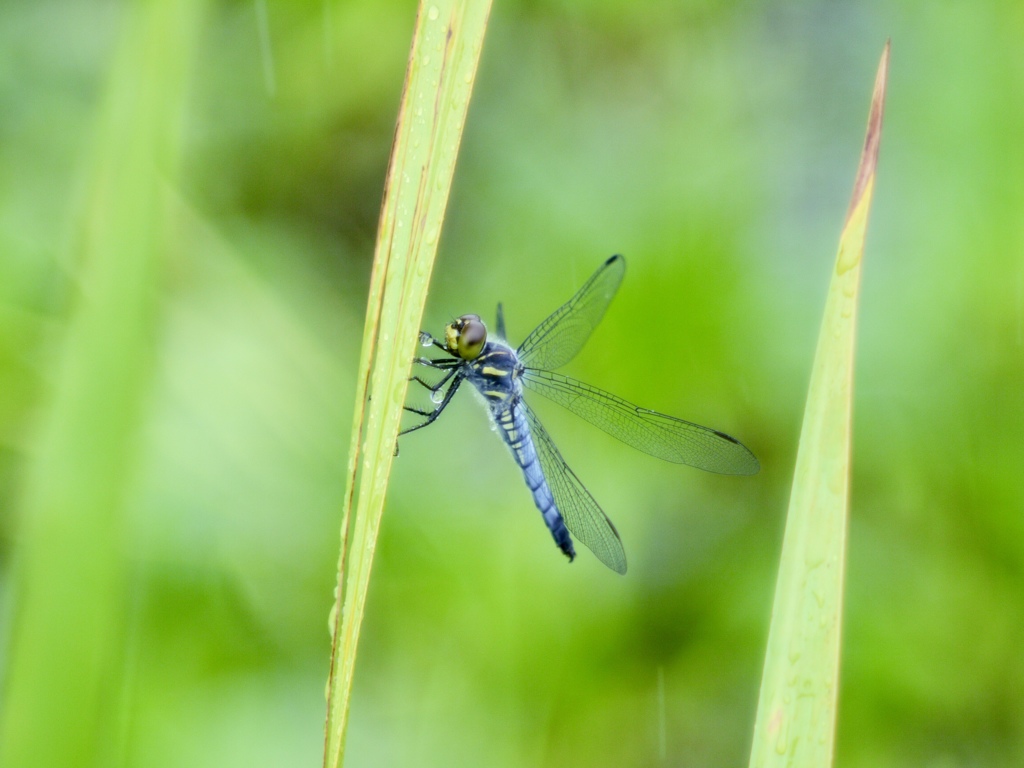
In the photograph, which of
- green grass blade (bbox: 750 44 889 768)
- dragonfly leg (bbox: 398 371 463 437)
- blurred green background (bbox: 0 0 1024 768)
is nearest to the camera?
green grass blade (bbox: 750 44 889 768)

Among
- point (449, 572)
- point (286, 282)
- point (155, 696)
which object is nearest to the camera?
point (155, 696)

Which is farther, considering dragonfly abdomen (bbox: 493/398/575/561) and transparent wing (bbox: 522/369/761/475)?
dragonfly abdomen (bbox: 493/398/575/561)

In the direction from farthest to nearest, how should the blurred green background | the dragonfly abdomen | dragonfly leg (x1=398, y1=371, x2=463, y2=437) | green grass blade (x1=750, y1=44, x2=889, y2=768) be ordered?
the dragonfly abdomen → the blurred green background → dragonfly leg (x1=398, y1=371, x2=463, y2=437) → green grass blade (x1=750, y1=44, x2=889, y2=768)

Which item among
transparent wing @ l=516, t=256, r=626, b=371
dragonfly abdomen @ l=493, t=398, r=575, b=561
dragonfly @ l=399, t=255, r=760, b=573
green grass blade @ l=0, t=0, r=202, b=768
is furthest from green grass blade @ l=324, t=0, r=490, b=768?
dragonfly abdomen @ l=493, t=398, r=575, b=561

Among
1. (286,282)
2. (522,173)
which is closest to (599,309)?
(522,173)

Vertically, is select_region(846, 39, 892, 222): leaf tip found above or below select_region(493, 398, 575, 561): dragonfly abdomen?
above

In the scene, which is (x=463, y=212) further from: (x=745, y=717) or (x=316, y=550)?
(x=745, y=717)

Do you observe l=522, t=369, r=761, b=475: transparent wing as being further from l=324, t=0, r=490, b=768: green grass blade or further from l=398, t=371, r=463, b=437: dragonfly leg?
l=324, t=0, r=490, b=768: green grass blade
